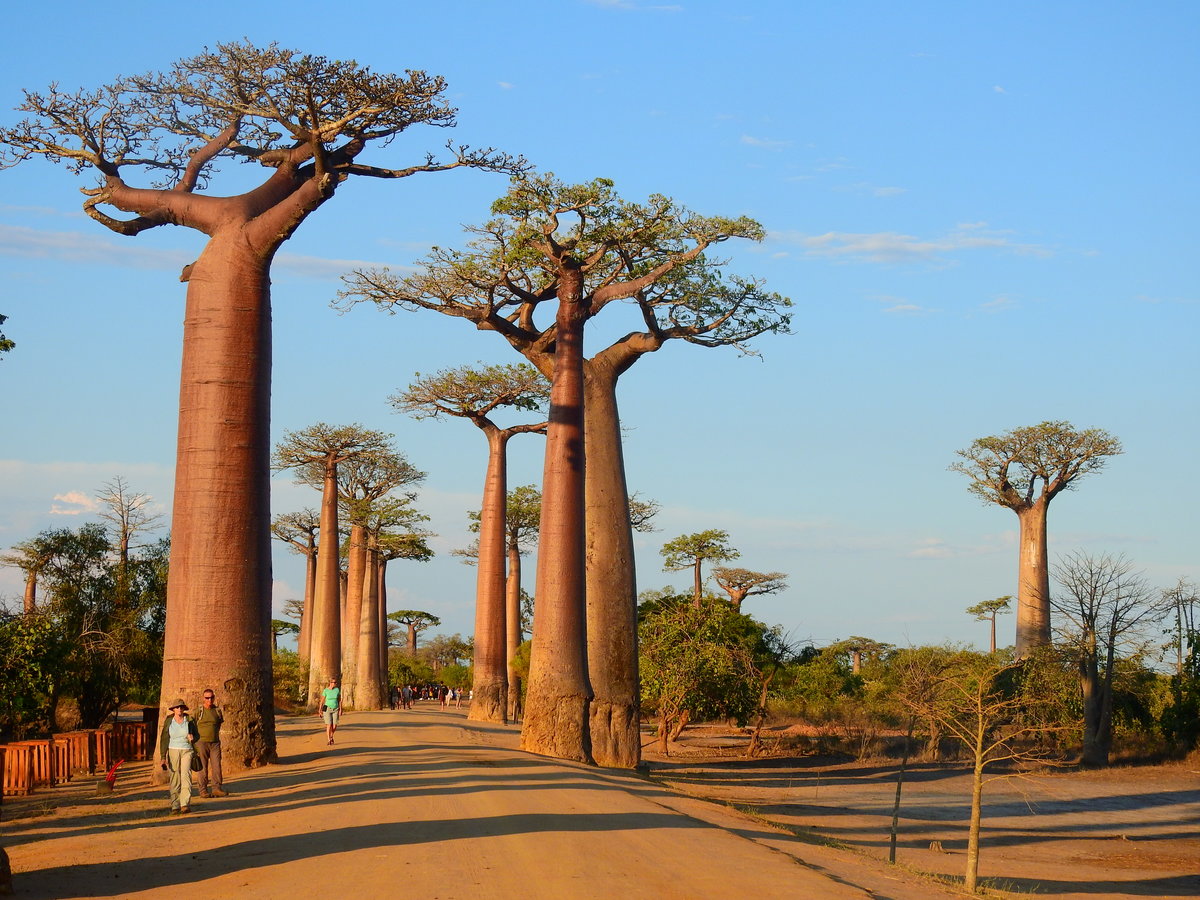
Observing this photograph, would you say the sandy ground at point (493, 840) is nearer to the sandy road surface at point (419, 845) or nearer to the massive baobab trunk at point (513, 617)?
the sandy road surface at point (419, 845)

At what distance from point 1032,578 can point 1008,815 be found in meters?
14.4

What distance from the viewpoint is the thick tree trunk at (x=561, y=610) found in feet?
55.0

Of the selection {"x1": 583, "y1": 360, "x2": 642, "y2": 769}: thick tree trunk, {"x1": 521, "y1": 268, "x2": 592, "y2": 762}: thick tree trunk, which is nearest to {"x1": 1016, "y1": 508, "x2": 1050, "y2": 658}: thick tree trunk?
{"x1": 583, "y1": 360, "x2": 642, "y2": 769}: thick tree trunk

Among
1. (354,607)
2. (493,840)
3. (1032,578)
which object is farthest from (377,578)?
(493,840)

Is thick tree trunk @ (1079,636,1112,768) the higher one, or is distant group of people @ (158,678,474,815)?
distant group of people @ (158,678,474,815)

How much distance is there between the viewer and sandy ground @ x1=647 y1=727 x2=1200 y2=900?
13050 millimetres

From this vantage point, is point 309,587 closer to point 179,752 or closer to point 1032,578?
point 1032,578

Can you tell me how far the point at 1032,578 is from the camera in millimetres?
32312

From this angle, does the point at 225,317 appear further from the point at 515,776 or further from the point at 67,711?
the point at 67,711

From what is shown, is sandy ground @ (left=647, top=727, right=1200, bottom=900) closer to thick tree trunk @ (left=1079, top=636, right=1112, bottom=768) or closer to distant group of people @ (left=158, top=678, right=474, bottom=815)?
thick tree trunk @ (left=1079, top=636, right=1112, bottom=768)

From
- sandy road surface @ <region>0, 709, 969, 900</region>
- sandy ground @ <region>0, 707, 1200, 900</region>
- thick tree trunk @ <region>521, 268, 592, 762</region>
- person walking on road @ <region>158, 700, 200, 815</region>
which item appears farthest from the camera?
thick tree trunk @ <region>521, 268, 592, 762</region>

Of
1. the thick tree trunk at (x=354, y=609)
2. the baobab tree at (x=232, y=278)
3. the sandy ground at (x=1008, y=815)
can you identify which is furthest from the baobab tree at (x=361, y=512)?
the baobab tree at (x=232, y=278)

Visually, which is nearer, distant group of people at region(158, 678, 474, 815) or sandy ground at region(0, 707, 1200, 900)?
sandy ground at region(0, 707, 1200, 900)

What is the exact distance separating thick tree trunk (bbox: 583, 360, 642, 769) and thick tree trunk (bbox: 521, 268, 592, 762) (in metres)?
1.38
